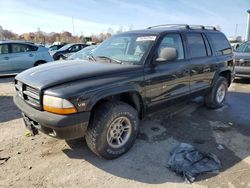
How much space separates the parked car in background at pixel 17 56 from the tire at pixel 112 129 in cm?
797

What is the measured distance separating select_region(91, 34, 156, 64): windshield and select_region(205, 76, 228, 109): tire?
2.42 m

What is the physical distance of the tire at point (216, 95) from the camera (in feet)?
19.0

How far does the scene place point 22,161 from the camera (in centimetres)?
356

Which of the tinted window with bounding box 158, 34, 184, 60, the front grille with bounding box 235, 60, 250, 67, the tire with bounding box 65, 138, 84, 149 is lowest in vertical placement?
the tire with bounding box 65, 138, 84, 149

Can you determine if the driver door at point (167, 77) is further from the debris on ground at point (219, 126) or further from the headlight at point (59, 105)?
the headlight at point (59, 105)

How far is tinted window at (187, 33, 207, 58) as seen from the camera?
4.79 meters

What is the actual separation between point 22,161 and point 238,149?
10.8 ft

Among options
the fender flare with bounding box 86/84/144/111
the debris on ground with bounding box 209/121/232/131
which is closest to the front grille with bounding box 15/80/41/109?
the fender flare with bounding box 86/84/144/111

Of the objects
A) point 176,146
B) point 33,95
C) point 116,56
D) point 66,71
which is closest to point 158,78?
point 116,56

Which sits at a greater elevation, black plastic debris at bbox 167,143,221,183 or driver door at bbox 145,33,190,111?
driver door at bbox 145,33,190,111

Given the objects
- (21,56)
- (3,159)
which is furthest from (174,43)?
(21,56)

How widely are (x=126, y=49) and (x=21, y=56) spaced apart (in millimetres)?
7456

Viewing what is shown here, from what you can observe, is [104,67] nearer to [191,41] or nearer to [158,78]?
[158,78]

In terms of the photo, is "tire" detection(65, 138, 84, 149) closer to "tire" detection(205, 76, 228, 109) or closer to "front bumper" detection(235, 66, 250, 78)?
"tire" detection(205, 76, 228, 109)
